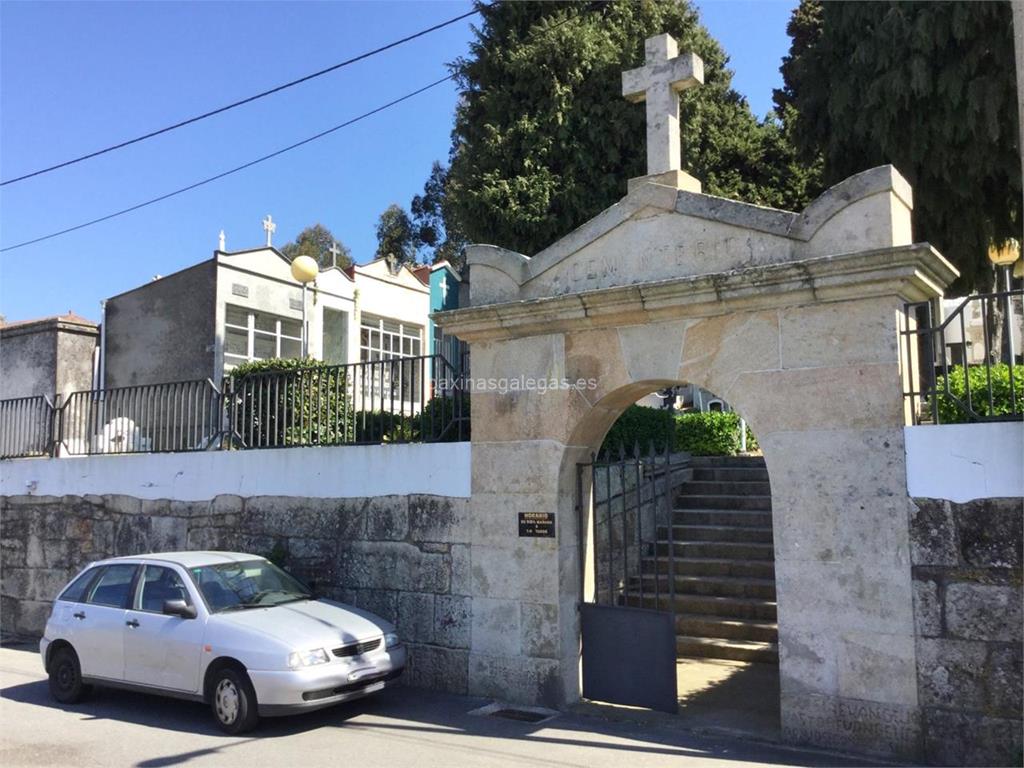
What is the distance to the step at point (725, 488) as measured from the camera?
11.5 meters

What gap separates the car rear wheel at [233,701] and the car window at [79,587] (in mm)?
2225

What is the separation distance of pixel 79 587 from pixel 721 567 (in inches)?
279

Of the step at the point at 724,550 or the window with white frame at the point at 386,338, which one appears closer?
A: the step at the point at 724,550

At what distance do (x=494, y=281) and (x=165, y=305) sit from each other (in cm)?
1395

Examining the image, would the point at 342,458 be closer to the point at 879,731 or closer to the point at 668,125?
the point at 668,125

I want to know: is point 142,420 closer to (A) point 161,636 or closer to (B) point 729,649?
(A) point 161,636

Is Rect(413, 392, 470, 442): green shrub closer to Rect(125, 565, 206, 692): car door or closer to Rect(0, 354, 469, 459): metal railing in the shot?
Rect(0, 354, 469, 459): metal railing

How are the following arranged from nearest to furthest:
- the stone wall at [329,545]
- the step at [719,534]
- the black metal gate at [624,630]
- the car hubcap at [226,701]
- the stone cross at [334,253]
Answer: the car hubcap at [226,701] < the black metal gate at [624,630] < the stone wall at [329,545] < the step at [719,534] < the stone cross at [334,253]

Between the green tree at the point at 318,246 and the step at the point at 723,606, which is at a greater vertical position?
the green tree at the point at 318,246

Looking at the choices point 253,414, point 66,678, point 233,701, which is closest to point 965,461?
point 233,701

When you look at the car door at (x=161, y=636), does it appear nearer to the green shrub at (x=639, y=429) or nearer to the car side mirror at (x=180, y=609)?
the car side mirror at (x=180, y=609)

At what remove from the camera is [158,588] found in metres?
7.52

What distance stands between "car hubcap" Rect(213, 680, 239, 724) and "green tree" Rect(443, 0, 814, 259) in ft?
32.2

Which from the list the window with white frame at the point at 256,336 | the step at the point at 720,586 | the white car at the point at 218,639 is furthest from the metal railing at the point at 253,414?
the window with white frame at the point at 256,336
